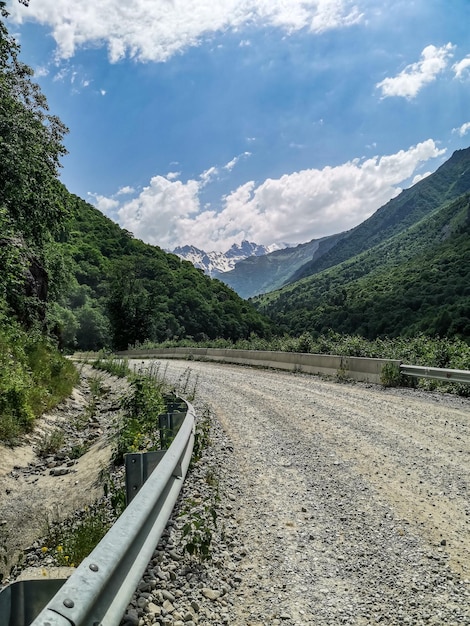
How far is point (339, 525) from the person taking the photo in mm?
3990

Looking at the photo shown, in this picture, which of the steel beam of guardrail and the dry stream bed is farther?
the dry stream bed

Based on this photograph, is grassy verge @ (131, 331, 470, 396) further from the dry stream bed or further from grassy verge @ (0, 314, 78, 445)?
grassy verge @ (0, 314, 78, 445)

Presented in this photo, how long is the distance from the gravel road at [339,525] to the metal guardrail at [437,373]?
2.76m

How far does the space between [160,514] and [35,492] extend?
13.0 ft

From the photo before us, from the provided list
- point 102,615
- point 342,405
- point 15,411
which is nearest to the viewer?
point 102,615

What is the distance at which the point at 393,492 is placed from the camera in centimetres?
466

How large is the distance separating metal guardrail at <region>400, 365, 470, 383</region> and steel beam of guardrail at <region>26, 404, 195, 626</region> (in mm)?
9437

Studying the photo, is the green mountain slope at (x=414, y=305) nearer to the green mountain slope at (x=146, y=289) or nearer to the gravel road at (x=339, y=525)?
the green mountain slope at (x=146, y=289)

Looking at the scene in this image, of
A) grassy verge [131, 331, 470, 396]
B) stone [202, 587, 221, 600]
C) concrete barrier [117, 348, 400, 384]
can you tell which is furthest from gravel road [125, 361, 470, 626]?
concrete barrier [117, 348, 400, 384]

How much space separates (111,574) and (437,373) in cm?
1106

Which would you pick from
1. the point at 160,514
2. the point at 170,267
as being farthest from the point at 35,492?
the point at 170,267

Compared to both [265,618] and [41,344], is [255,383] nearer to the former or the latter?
[41,344]

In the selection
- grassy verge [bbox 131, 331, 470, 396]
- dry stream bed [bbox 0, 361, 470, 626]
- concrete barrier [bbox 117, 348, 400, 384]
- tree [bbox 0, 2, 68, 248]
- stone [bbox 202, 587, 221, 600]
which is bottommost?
stone [bbox 202, 587, 221, 600]

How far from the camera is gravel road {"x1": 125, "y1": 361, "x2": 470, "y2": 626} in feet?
9.32
